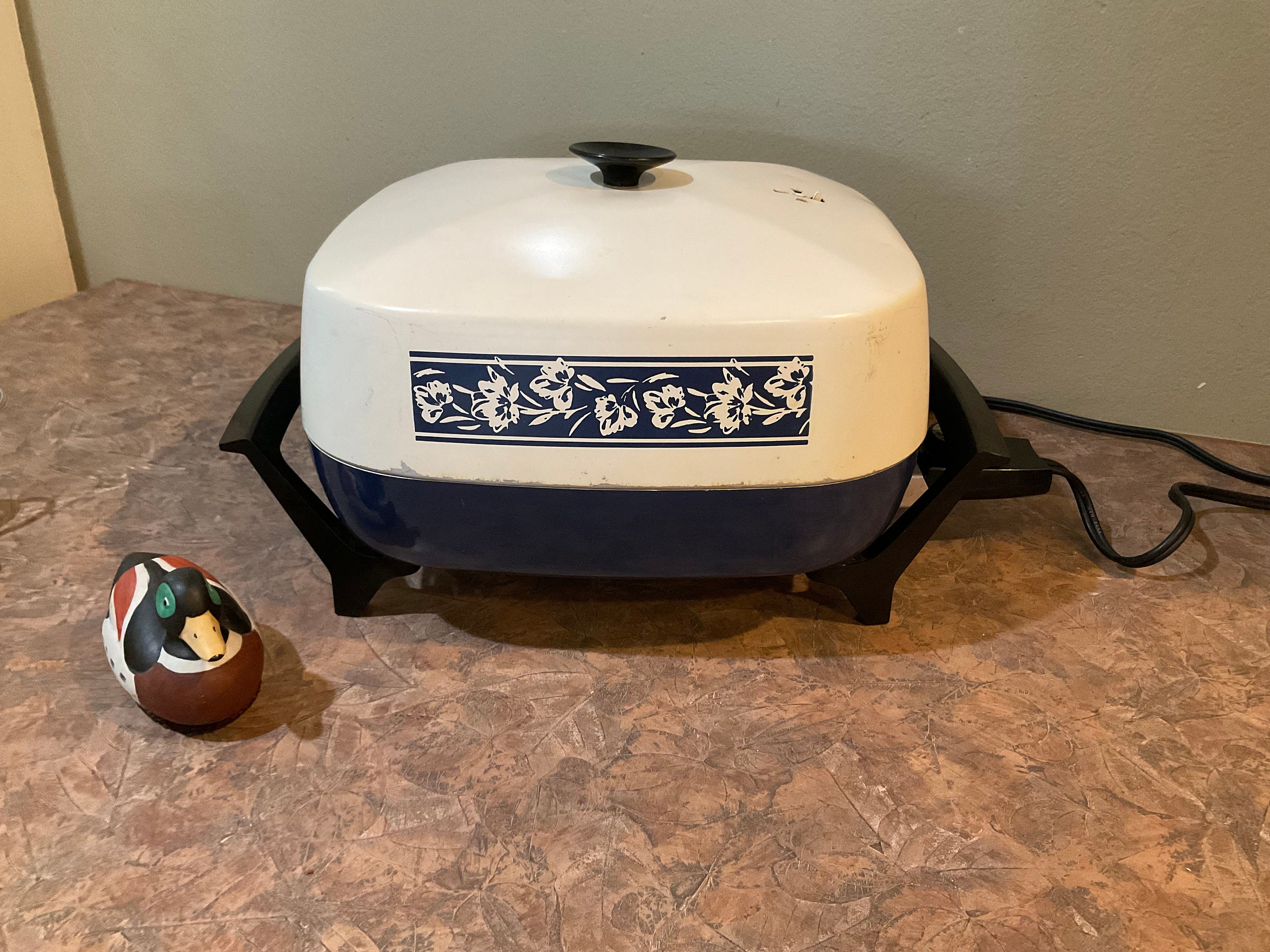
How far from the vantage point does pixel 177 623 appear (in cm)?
60

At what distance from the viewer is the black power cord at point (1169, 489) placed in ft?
2.74

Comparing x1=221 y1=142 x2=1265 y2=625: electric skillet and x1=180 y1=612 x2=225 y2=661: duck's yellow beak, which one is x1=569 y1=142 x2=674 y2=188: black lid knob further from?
x1=180 y1=612 x2=225 y2=661: duck's yellow beak

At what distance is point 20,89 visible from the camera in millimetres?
1252

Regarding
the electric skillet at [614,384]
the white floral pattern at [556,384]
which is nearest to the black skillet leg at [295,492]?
the electric skillet at [614,384]

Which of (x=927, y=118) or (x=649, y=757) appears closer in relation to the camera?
(x=649, y=757)

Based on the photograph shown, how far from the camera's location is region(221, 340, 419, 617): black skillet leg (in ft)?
2.16

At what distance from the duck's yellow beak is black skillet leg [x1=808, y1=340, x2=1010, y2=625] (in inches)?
18.0

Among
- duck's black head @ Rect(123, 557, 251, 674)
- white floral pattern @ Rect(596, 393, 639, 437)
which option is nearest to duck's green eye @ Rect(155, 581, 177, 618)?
duck's black head @ Rect(123, 557, 251, 674)

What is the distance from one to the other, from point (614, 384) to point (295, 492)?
0.28 metres

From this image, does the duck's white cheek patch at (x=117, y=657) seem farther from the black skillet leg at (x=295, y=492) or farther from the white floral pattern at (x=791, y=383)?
the white floral pattern at (x=791, y=383)

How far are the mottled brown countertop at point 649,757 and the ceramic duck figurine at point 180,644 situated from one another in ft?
0.14

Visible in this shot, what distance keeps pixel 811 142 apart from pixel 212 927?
926mm

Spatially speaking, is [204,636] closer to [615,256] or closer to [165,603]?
[165,603]

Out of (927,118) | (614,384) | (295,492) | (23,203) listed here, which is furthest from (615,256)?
(23,203)
